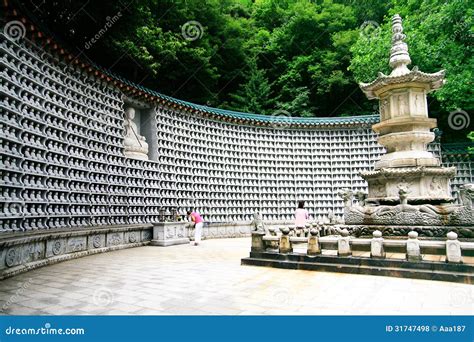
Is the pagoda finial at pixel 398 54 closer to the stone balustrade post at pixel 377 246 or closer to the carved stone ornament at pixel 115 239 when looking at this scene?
the stone balustrade post at pixel 377 246

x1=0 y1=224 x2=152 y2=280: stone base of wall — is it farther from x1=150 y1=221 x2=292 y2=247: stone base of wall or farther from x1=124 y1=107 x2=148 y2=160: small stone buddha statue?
x1=124 y1=107 x2=148 y2=160: small stone buddha statue

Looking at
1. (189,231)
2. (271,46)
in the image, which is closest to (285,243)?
(189,231)

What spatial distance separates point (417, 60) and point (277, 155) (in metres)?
9.32

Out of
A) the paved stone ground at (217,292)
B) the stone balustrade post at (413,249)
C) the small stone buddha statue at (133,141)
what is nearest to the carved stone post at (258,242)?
the paved stone ground at (217,292)

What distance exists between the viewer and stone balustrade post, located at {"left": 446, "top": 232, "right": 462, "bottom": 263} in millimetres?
6645

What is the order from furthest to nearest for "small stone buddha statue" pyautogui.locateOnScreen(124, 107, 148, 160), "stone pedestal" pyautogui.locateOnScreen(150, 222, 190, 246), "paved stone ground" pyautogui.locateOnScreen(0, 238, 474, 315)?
"small stone buddha statue" pyautogui.locateOnScreen(124, 107, 148, 160)
"stone pedestal" pyautogui.locateOnScreen(150, 222, 190, 246)
"paved stone ground" pyautogui.locateOnScreen(0, 238, 474, 315)

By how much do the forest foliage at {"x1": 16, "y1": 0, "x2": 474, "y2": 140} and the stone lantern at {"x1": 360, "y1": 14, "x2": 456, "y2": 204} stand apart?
8119mm

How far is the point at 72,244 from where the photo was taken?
10.0 meters

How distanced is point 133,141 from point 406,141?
10.4m

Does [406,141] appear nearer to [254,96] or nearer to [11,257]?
[11,257]

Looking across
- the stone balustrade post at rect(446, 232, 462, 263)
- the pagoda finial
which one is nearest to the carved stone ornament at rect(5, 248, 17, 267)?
the stone balustrade post at rect(446, 232, 462, 263)

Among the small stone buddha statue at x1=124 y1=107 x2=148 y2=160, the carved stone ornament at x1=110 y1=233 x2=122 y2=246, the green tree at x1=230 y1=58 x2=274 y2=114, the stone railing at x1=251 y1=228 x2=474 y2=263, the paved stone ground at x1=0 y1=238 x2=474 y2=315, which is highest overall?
the green tree at x1=230 y1=58 x2=274 y2=114

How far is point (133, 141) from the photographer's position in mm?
14672

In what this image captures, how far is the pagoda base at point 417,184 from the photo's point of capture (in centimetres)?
944
